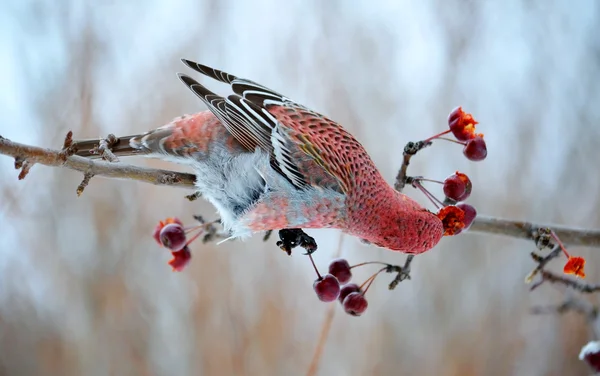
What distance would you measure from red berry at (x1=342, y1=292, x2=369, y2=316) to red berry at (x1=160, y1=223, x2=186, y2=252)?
1.81 feet

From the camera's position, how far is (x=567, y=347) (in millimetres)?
2547

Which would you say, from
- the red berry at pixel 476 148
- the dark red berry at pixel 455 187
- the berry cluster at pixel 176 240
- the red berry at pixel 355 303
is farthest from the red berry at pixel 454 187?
the berry cluster at pixel 176 240

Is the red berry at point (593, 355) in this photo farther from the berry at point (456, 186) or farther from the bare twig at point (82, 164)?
the bare twig at point (82, 164)

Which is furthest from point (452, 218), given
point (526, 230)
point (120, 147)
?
point (120, 147)

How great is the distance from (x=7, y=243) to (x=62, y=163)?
1.50 meters

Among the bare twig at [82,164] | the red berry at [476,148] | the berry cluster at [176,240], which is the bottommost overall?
the red berry at [476,148]

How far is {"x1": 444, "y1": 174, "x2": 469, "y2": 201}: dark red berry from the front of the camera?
1514mm

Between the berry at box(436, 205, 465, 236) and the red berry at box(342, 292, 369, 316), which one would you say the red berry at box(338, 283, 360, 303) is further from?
the berry at box(436, 205, 465, 236)

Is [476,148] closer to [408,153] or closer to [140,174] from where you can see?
[408,153]

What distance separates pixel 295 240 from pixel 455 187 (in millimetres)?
540

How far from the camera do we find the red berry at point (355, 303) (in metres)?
1.52

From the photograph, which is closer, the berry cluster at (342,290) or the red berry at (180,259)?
the berry cluster at (342,290)

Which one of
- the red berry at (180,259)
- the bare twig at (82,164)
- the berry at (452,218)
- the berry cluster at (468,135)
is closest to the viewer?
the bare twig at (82,164)

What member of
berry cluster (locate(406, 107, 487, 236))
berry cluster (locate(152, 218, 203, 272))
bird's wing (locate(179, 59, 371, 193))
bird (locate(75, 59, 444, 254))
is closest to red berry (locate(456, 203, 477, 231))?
berry cluster (locate(406, 107, 487, 236))
